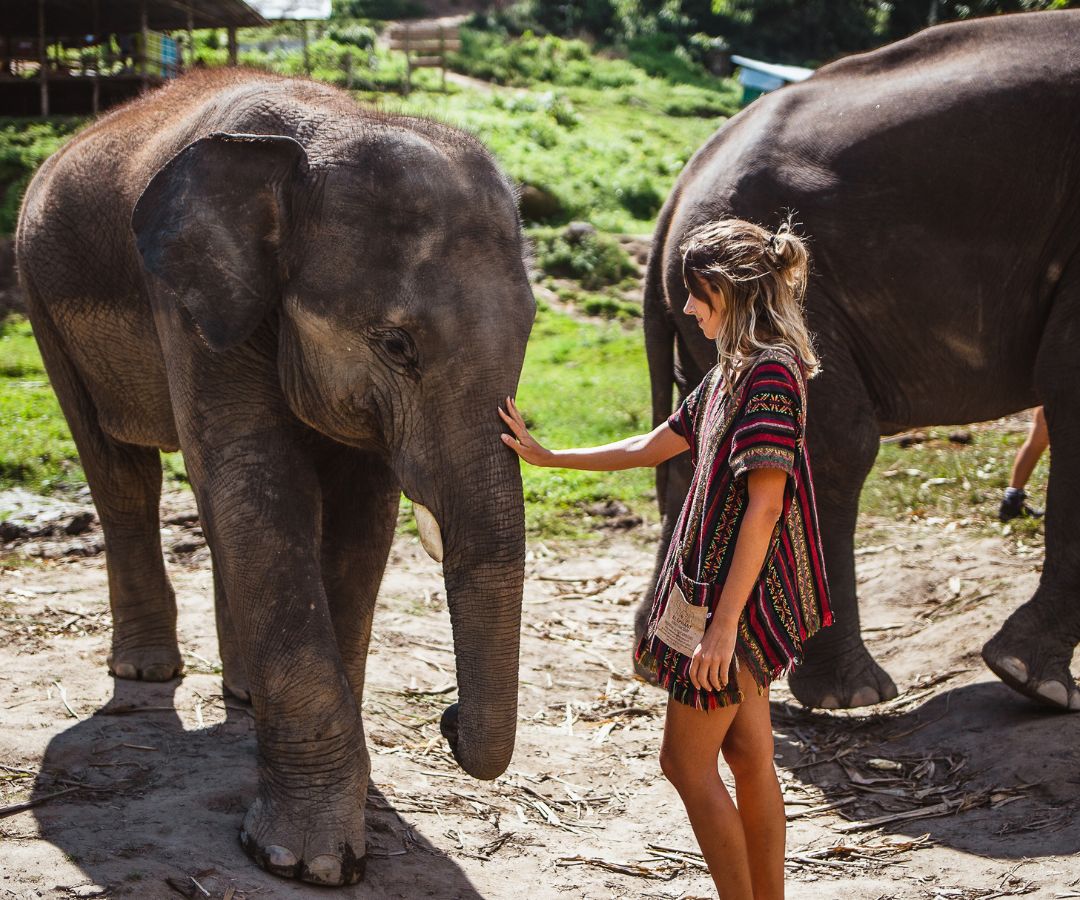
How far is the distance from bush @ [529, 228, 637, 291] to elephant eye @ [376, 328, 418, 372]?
903 cm

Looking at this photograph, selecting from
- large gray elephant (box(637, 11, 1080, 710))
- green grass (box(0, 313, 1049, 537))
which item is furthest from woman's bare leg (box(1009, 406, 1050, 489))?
large gray elephant (box(637, 11, 1080, 710))

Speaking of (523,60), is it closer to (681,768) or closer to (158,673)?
(158,673)

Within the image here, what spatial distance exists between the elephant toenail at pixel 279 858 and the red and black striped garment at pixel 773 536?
0.99m

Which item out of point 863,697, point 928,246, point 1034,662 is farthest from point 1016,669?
point 928,246

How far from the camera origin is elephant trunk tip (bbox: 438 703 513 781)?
3.22m

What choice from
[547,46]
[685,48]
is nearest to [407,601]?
[547,46]

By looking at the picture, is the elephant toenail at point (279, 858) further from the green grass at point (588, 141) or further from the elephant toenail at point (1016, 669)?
the green grass at point (588, 141)

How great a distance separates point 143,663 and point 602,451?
213 centimetres

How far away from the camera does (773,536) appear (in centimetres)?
295

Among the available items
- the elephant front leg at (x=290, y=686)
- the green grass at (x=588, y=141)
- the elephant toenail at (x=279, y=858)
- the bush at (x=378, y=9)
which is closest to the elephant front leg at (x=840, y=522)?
the elephant front leg at (x=290, y=686)

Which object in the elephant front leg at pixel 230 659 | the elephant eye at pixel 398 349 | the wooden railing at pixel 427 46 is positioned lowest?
the elephant front leg at pixel 230 659

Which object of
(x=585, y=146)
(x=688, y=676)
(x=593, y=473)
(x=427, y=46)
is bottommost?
(x=593, y=473)

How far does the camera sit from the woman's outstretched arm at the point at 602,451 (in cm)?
326

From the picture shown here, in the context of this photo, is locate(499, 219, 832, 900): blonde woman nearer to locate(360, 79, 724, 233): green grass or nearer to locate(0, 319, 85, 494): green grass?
locate(0, 319, 85, 494): green grass
